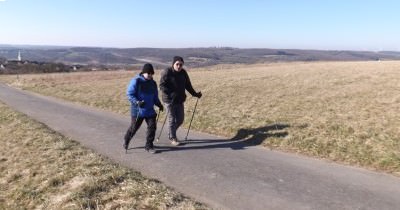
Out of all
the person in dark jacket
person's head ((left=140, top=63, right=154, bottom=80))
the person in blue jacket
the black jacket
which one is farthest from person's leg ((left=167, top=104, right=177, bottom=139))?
person's head ((left=140, top=63, right=154, bottom=80))

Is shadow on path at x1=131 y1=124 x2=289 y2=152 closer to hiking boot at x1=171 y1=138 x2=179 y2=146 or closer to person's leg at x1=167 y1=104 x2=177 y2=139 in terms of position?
hiking boot at x1=171 y1=138 x2=179 y2=146

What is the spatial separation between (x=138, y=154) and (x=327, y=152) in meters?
4.44

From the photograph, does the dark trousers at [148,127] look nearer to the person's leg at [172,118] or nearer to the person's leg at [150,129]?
the person's leg at [150,129]

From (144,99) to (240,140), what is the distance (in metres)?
3.27

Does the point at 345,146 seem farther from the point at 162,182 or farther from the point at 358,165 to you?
the point at 162,182

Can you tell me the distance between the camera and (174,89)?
11.3 meters

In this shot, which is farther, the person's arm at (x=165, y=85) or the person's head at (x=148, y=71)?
the person's arm at (x=165, y=85)

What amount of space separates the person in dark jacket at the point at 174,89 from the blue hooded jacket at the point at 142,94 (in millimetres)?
629

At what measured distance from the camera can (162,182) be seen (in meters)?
8.16

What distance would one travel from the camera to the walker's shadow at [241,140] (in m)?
11.4

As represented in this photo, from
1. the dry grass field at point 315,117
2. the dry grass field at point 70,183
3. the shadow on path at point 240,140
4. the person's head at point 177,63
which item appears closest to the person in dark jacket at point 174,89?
the person's head at point 177,63

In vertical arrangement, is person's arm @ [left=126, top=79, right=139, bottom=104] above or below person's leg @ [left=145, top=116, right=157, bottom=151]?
above

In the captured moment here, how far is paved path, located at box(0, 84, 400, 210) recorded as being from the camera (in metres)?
7.11

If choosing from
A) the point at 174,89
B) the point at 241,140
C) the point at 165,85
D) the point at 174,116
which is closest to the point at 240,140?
the point at 241,140
